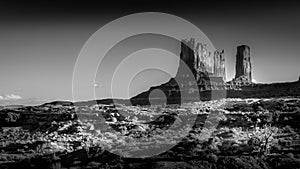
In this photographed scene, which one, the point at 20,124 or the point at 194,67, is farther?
the point at 194,67

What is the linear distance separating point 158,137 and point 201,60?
81403mm

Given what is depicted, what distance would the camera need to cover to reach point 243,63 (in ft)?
496

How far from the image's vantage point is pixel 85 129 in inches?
3105

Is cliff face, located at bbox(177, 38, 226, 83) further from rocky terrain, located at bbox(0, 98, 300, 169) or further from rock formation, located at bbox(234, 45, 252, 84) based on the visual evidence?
rocky terrain, located at bbox(0, 98, 300, 169)

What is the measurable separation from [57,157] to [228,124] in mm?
29228

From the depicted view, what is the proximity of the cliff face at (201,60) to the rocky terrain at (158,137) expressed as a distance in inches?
1689

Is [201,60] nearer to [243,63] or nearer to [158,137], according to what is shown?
[243,63]

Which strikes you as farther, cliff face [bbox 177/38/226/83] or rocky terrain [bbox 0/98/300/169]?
cliff face [bbox 177/38/226/83]

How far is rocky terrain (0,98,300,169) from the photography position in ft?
177

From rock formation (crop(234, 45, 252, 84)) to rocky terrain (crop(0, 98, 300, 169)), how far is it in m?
47.2

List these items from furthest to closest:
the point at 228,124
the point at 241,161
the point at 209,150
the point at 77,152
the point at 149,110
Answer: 1. the point at 149,110
2. the point at 228,124
3. the point at 77,152
4. the point at 209,150
5. the point at 241,161

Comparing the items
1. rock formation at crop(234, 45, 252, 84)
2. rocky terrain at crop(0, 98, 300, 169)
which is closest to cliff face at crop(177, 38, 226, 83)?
rock formation at crop(234, 45, 252, 84)

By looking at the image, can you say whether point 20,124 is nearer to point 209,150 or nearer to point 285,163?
point 209,150

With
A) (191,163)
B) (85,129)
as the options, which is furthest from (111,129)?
(191,163)
